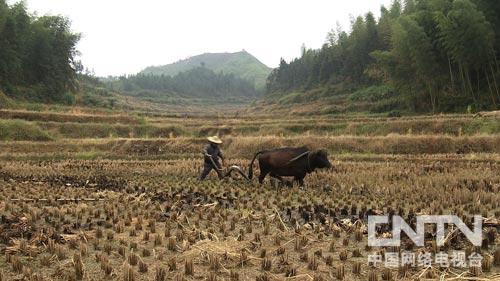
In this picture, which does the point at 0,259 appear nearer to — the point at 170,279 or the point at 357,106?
the point at 170,279

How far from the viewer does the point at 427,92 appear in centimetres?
3956

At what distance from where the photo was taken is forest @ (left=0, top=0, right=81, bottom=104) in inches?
1699

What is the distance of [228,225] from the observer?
7.84 m

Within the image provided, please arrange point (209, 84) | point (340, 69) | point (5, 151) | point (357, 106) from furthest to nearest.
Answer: point (209, 84) < point (340, 69) < point (357, 106) < point (5, 151)

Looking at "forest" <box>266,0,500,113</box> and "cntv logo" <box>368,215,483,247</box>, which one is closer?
"cntv logo" <box>368,215,483,247</box>

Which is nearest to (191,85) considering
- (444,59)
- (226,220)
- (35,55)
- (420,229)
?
(35,55)

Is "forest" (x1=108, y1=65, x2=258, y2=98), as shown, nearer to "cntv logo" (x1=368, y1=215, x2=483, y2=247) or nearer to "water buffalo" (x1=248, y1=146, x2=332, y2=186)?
"water buffalo" (x1=248, y1=146, x2=332, y2=186)

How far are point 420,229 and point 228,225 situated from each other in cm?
316

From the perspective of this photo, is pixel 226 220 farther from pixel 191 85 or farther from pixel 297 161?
pixel 191 85

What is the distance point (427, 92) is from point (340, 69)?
122ft

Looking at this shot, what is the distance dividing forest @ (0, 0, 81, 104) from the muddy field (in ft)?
115

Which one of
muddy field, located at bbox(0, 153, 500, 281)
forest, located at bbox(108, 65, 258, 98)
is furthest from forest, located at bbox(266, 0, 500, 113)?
forest, located at bbox(108, 65, 258, 98)

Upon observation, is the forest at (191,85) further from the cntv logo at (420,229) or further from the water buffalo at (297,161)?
the cntv logo at (420,229)

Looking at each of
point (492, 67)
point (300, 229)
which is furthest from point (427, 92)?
point (300, 229)
